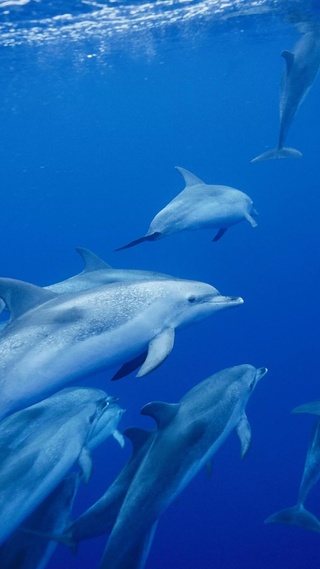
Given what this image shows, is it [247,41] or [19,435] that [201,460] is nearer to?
[19,435]

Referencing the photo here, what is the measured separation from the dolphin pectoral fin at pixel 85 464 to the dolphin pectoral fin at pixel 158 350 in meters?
1.56

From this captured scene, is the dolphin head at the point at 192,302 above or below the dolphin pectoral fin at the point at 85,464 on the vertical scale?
above

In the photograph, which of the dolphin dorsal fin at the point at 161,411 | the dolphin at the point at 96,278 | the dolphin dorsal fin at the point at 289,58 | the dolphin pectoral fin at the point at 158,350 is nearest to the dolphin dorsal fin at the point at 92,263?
the dolphin at the point at 96,278

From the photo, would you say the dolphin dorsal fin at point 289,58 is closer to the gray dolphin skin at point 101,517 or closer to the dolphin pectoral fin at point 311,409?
the dolphin pectoral fin at point 311,409

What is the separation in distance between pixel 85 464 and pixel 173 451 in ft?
3.91

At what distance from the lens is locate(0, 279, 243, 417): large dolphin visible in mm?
4410

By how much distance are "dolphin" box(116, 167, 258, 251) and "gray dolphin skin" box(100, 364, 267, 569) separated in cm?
369

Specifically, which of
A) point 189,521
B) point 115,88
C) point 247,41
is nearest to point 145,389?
point 189,521

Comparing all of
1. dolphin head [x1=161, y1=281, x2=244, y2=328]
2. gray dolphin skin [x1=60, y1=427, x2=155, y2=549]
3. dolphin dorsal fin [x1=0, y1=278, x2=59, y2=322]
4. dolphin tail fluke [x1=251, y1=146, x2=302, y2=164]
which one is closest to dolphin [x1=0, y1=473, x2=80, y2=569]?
gray dolphin skin [x1=60, y1=427, x2=155, y2=549]

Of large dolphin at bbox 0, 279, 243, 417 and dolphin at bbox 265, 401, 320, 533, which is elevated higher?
large dolphin at bbox 0, 279, 243, 417

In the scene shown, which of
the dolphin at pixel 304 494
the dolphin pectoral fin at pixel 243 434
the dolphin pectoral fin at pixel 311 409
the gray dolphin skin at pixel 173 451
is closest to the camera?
the gray dolphin skin at pixel 173 451

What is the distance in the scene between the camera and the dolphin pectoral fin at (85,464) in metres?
5.44

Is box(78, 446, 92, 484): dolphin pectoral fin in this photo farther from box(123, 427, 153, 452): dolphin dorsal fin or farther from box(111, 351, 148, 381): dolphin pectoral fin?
box(111, 351, 148, 381): dolphin pectoral fin

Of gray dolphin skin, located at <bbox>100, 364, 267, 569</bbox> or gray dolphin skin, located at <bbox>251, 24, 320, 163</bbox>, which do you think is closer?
gray dolphin skin, located at <bbox>100, 364, 267, 569</bbox>
